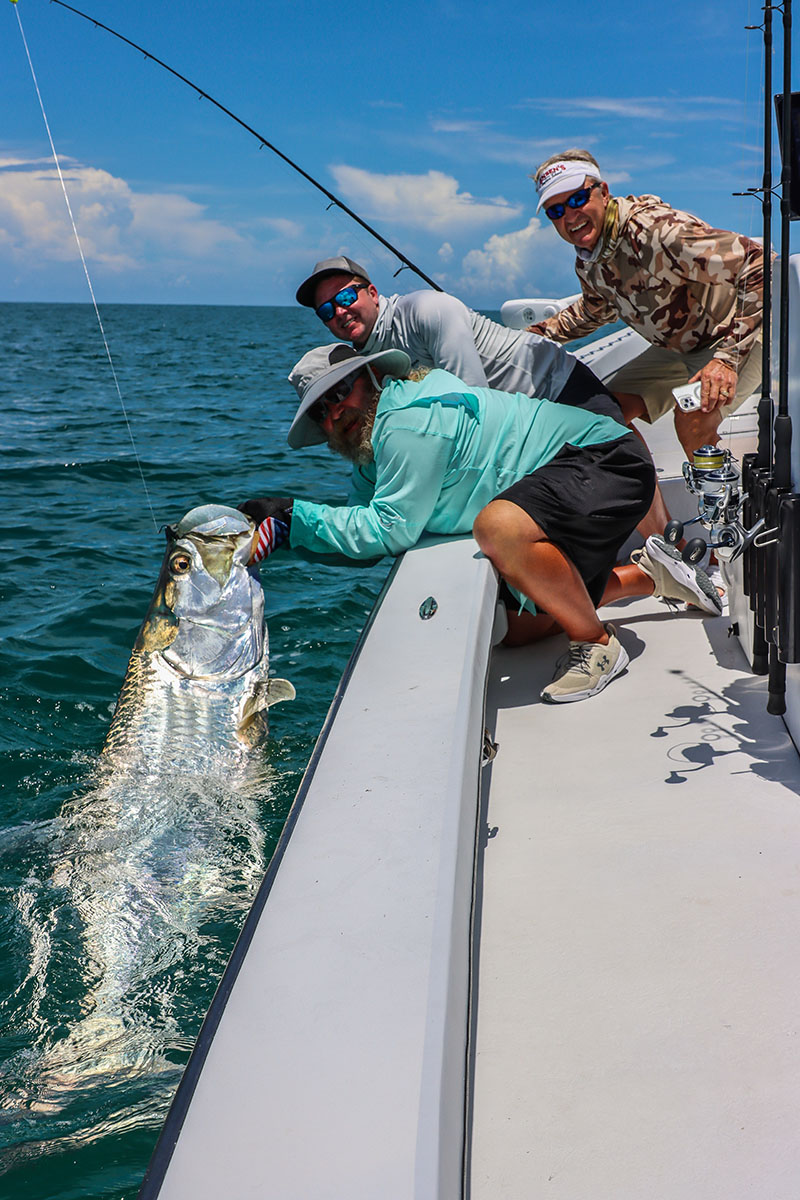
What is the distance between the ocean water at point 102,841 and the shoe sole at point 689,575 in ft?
4.29

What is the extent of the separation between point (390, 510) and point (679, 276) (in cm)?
128

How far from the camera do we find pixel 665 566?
3168mm

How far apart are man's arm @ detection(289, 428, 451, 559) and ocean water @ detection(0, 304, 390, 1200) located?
71 cm

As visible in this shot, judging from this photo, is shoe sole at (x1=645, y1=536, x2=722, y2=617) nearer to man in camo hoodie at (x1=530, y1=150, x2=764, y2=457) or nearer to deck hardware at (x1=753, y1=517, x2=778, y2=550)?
man in camo hoodie at (x1=530, y1=150, x2=764, y2=457)

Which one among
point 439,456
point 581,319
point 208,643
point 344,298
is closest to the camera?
point 439,456

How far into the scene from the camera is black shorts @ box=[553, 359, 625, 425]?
10.4 ft

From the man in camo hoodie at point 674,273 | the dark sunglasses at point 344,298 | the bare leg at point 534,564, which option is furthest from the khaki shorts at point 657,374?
the bare leg at point 534,564

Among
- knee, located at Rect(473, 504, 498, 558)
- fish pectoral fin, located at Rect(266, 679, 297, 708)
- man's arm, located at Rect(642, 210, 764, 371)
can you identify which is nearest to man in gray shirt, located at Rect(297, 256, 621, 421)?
man's arm, located at Rect(642, 210, 764, 371)

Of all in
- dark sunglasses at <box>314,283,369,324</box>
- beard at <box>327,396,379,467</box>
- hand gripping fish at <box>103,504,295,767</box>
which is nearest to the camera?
beard at <box>327,396,379,467</box>

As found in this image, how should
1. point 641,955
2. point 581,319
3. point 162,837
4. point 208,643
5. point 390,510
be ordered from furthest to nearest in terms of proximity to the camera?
point 581,319 < point 208,643 < point 390,510 < point 162,837 < point 641,955

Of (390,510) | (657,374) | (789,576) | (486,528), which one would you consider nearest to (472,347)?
(390,510)

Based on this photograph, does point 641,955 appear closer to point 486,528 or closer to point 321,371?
point 486,528

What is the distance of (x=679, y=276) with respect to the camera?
3.19 metres

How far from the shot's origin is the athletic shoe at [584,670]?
266 centimetres
